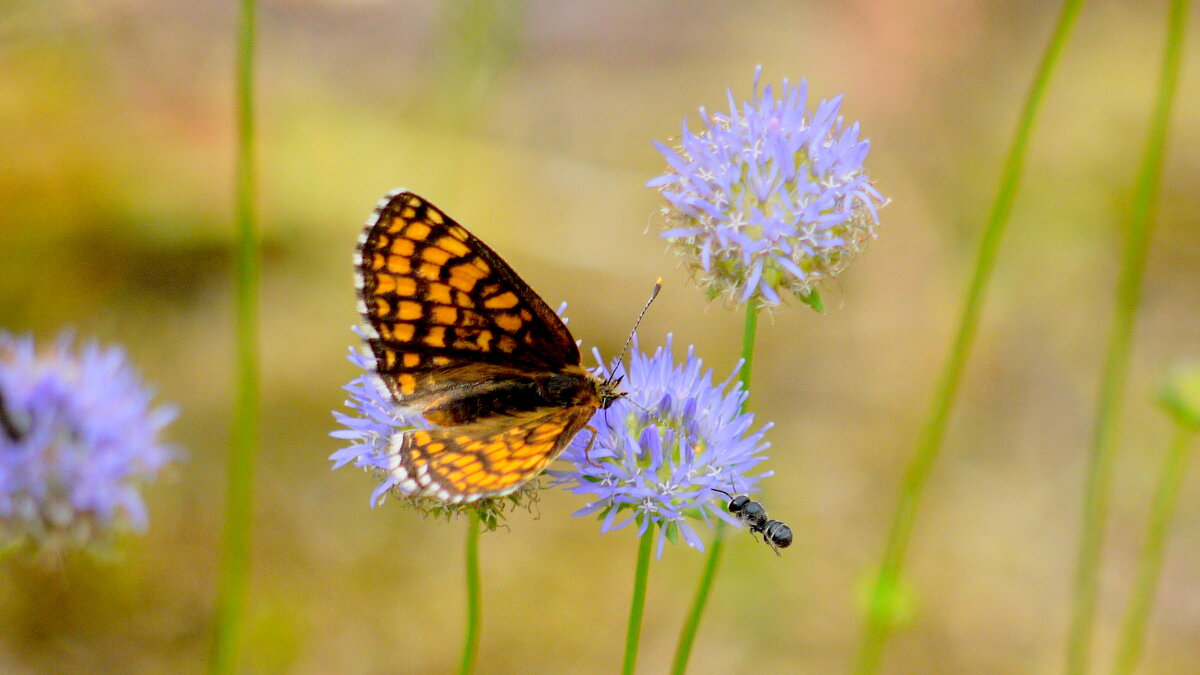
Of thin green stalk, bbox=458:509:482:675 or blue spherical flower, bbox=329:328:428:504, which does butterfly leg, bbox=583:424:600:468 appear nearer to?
thin green stalk, bbox=458:509:482:675

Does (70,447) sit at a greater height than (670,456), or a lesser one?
lesser

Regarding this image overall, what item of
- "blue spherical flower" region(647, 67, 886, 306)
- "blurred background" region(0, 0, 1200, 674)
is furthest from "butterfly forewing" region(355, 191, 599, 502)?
"blurred background" region(0, 0, 1200, 674)

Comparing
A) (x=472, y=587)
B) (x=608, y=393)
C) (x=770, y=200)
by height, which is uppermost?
(x=770, y=200)

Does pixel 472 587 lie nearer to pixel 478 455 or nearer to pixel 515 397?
pixel 478 455

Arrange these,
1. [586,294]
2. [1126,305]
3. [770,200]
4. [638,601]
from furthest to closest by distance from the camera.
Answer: [586,294] < [1126,305] < [770,200] < [638,601]

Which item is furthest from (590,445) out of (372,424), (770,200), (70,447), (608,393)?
(70,447)
